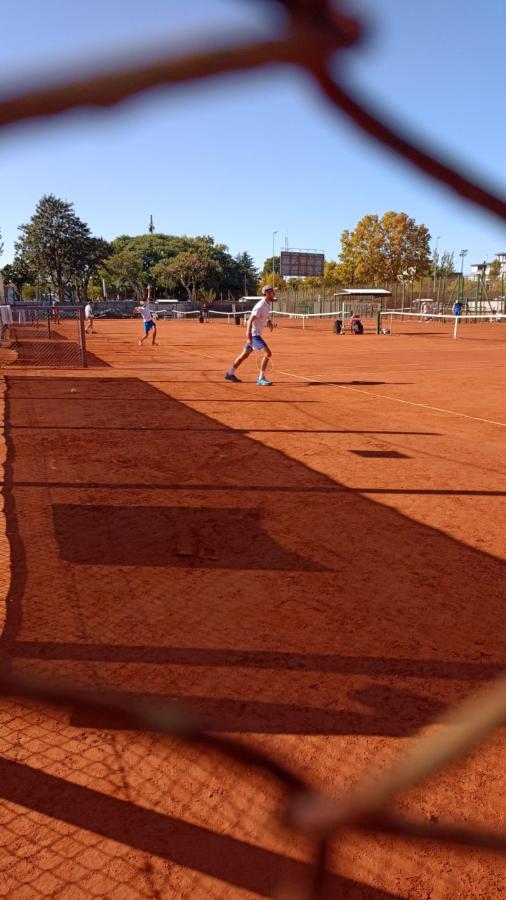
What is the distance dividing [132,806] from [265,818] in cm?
46

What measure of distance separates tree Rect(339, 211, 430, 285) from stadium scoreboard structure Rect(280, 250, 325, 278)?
704 centimetres

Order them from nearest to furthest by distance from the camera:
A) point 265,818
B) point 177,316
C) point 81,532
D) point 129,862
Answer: point 129,862 < point 265,818 < point 81,532 < point 177,316

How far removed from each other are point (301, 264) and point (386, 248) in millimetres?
11450

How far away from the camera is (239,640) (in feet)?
10.5

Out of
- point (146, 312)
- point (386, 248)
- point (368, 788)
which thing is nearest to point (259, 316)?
point (368, 788)

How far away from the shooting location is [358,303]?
204 ft

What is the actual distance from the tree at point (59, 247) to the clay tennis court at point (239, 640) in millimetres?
43236

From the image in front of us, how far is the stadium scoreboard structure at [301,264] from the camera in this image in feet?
232

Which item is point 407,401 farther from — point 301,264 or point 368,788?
point 301,264

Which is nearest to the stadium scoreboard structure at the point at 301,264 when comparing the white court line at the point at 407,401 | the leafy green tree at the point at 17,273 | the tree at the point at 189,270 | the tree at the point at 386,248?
the tree at the point at 386,248

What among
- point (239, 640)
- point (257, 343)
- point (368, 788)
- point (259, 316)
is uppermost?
point (259, 316)

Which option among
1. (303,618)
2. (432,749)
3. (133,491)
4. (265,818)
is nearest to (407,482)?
(133,491)

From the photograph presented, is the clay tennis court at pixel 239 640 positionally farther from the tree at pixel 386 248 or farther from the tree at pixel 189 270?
the tree at pixel 189 270

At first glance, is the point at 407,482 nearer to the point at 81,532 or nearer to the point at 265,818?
the point at 81,532
